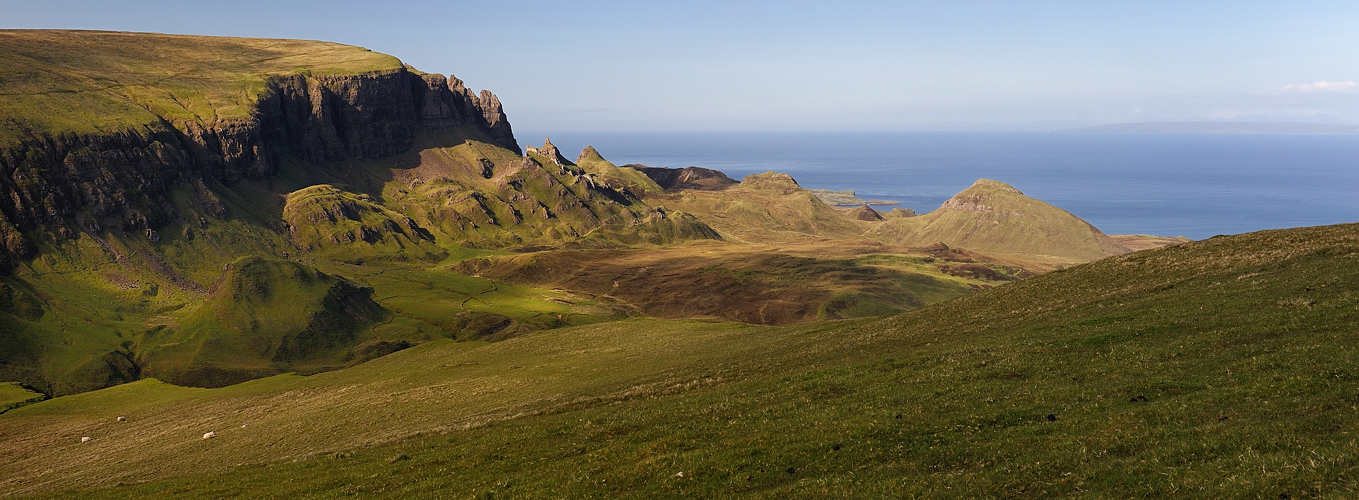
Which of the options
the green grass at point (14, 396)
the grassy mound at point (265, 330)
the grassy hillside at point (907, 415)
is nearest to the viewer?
the grassy hillside at point (907, 415)

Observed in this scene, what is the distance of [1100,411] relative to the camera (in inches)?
1038

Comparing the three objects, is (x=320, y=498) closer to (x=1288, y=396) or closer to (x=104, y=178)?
(x=1288, y=396)

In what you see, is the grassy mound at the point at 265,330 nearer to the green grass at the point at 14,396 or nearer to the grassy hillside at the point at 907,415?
the green grass at the point at 14,396

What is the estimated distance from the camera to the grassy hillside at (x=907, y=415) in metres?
21.6

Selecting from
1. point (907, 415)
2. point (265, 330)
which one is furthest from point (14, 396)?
point (907, 415)

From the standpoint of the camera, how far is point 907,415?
29.6 m

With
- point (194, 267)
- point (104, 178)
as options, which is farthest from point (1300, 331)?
point (104, 178)

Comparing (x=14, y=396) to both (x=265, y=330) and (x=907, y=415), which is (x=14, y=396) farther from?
(x=907, y=415)

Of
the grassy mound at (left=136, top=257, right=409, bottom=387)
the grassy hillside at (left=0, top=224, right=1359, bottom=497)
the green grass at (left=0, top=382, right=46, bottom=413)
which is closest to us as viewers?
the grassy hillside at (left=0, top=224, right=1359, bottom=497)

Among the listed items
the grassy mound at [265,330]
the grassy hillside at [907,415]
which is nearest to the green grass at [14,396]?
the grassy mound at [265,330]

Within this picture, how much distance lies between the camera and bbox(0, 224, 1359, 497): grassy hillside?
21625mm

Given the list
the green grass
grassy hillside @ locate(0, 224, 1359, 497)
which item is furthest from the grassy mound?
grassy hillside @ locate(0, 224, 1359, 497)

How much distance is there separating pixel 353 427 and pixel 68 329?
135247 mm

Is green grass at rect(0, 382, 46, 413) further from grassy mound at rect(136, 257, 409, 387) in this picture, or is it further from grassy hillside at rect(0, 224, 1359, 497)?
grassy hillside at rect(0, 224, 1359, 497)
